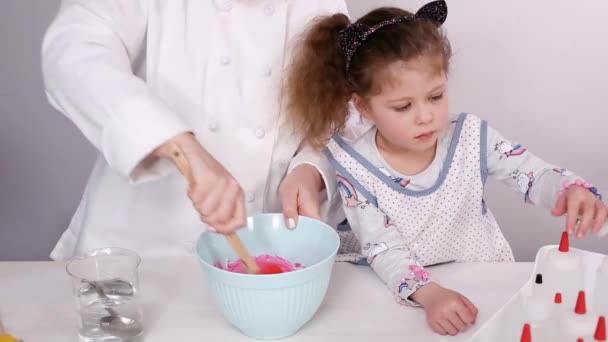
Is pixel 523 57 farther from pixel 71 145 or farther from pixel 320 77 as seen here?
pixel 71 145

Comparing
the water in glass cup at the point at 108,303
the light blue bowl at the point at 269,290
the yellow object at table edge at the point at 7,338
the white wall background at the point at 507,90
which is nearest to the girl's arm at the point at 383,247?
the light blue bowl at the point at 269,290

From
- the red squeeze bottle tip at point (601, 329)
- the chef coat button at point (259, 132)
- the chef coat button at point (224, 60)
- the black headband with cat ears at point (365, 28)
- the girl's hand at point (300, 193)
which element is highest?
the black headband with cat ears at point (365, 28)

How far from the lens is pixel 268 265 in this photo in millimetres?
884

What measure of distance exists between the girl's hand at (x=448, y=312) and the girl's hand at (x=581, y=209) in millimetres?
174

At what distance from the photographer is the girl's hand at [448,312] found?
2.62ft

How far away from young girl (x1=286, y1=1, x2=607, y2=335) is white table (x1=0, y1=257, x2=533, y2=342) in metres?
0.05

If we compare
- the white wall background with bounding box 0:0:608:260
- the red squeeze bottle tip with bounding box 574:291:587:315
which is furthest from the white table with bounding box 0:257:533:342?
the white wall background with bounding box 0:0:608:260

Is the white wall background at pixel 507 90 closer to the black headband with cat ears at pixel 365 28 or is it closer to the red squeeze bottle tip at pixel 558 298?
the black headband with cat ears at pixel 365 28

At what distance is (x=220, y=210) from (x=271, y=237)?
0.63ft

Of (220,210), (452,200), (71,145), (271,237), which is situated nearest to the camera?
(220,210)

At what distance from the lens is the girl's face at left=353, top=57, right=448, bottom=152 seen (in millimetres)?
993

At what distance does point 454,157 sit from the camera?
1.06 metres

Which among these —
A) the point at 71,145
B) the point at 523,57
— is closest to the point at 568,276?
the point at 523,57

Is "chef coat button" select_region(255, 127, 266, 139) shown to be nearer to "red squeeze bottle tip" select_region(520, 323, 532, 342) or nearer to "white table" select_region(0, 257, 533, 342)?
"white table" select_region(0, 257, 533, 342)
